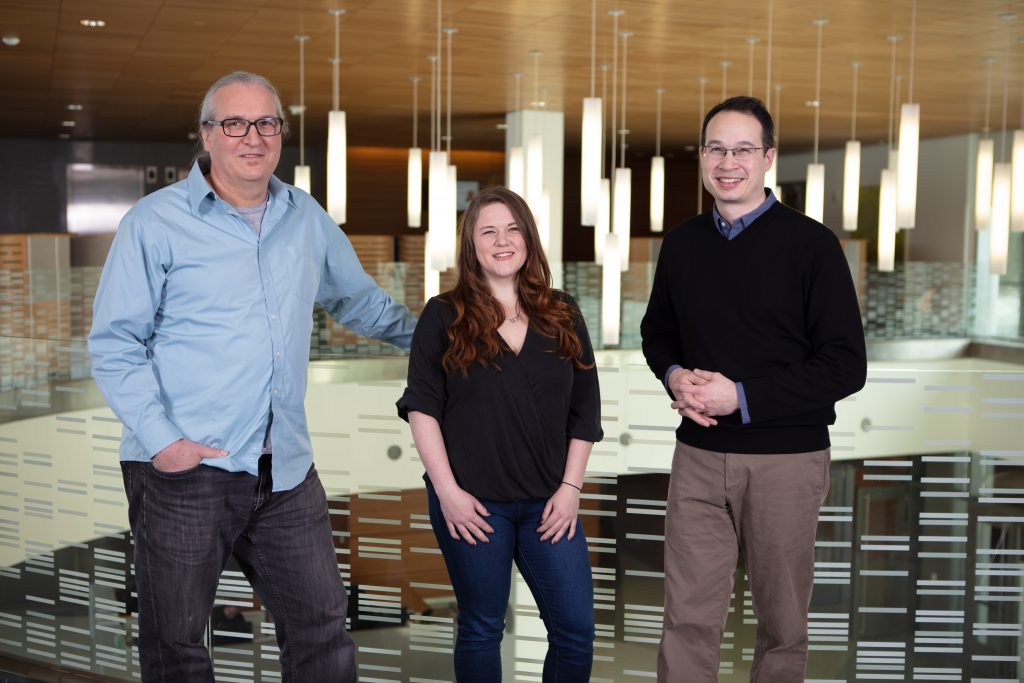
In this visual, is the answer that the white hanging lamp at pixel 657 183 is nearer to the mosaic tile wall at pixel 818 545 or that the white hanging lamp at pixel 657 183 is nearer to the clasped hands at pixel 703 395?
the mosaic tile wall at pixel 818 545

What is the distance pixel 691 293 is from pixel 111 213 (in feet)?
43.7

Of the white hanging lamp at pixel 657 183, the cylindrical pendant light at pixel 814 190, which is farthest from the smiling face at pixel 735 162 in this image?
the white hanging lamp at pixel 657 183

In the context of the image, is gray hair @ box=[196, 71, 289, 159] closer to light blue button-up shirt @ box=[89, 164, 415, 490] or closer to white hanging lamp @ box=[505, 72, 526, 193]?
light blue button-up shirt @ box=[89, 164, 415, 490]

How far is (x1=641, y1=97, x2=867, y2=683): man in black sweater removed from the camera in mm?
1793

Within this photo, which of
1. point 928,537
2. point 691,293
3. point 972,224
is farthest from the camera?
point 972,224

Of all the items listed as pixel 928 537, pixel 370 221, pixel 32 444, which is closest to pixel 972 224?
pixel 370 221

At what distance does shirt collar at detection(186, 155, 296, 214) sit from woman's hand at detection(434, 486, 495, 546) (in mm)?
578

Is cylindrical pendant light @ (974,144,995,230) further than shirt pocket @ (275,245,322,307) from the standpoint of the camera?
Yes

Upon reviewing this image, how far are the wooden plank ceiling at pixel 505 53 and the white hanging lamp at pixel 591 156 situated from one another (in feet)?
1.82

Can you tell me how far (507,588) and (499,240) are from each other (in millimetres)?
628

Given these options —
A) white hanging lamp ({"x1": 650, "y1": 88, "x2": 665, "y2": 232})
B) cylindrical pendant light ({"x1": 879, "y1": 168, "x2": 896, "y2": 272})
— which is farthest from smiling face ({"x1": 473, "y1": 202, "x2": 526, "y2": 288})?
white hanging lamp ({"x1": 650, "y1": 88, "x2": 665, "y2": 232})

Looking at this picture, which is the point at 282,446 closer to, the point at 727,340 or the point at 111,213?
the point at 727,340

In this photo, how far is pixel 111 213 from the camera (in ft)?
45.5

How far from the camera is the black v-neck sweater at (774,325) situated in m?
1.78
